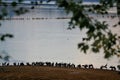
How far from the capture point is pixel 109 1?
595cm

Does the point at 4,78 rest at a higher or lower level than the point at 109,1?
lower

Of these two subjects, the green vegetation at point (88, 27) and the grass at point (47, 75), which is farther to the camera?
the grass at point (47, 75)

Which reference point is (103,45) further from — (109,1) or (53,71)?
(53,71)

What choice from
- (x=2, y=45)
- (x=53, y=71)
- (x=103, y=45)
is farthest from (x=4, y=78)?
(x=2, y=45)

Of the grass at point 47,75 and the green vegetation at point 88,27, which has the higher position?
the green vegetation at point 88,27

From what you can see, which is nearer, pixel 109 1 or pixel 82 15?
pixel 82 15

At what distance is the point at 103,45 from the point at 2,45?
23.1m

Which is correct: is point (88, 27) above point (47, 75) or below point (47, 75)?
above

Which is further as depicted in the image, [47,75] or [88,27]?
[47,75]

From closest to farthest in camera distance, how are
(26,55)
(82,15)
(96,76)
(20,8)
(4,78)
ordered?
1. (82,15)
2. (20,8)
3. (4,78)
4. (96,76)
5. (26,55)

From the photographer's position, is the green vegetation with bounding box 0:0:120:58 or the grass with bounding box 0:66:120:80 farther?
the grass with bounding box 0:66:120:80

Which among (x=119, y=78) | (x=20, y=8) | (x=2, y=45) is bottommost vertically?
(x=119, y=78)

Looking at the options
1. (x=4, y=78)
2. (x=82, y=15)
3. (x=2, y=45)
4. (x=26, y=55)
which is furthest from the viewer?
(x=2, y=45)

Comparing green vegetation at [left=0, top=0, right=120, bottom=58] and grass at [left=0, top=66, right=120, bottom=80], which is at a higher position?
green vegetation at [left=0, top=0, right=120, bottom=58]
